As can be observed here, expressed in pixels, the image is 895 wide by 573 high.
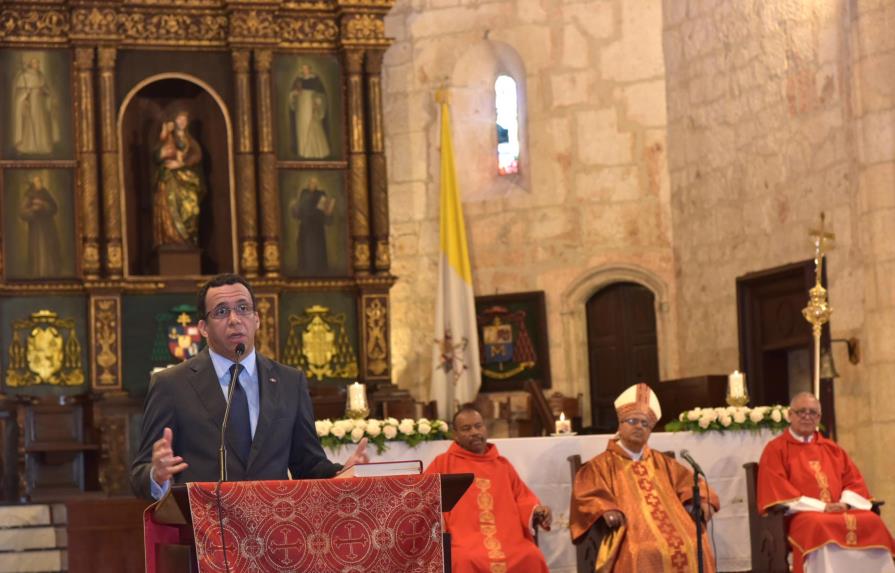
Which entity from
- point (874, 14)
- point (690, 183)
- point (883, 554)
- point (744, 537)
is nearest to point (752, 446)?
point (744, 537)

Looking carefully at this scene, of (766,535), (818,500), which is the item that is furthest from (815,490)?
(766,535)

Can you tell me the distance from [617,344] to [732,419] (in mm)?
5668

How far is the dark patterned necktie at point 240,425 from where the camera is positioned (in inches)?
185

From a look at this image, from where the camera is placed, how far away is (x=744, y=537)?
36.4ft

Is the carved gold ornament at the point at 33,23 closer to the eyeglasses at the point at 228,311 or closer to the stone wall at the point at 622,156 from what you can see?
the stone wall at the point at 622,156

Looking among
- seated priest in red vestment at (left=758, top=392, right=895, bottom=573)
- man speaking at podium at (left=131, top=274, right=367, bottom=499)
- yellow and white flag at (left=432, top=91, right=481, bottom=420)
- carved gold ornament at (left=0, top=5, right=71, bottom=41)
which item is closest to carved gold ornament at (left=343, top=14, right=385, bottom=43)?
yellow and white flag at (left=432, top=91, right=481, bottom=420)

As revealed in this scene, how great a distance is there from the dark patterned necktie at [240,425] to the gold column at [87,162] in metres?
10.1

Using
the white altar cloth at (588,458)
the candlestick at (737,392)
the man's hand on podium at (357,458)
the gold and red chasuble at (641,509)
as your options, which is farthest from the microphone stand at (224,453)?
the candlestick at (737,392)

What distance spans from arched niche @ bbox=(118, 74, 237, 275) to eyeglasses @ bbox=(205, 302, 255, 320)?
34.7 feet

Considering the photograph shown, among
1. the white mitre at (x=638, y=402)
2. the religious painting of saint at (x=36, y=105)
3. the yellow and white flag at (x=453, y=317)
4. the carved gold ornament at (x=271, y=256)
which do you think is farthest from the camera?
the yellow and white flag at (x=453, y=317)

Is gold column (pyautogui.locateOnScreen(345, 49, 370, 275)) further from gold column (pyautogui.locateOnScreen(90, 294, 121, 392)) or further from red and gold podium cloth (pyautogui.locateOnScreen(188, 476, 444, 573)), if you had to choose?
red and gold podium cloth (pyautogui.locateOnScreen(188, 476, 444, 573))

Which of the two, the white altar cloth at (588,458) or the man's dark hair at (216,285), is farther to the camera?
the white altar cloth at (588,458)

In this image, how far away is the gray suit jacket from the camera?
4672mm

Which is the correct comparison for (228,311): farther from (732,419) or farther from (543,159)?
(543,159)
